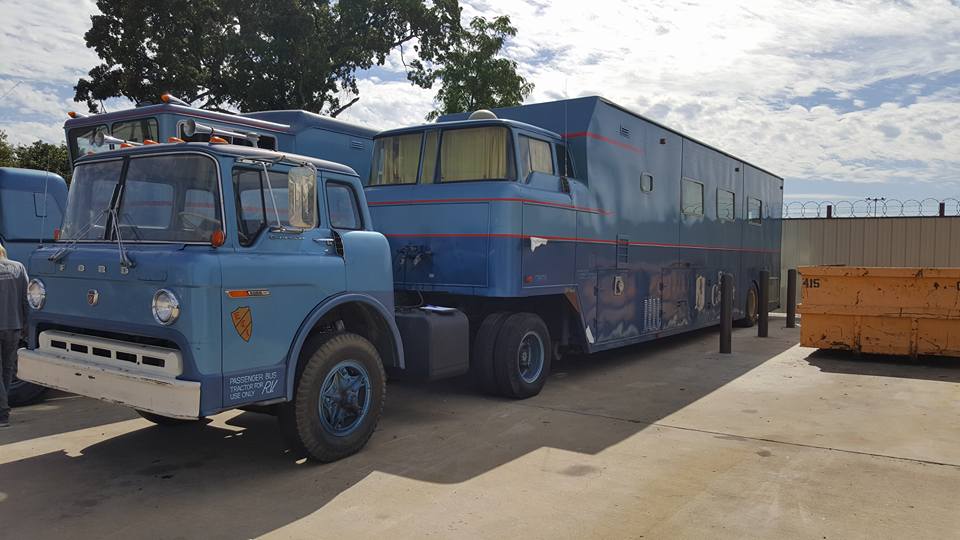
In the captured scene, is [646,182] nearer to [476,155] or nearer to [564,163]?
[564,163]

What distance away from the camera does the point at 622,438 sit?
21.1 feet

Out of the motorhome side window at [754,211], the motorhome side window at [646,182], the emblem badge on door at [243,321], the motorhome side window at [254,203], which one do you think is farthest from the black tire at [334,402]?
the motorhome side window at [754,211]

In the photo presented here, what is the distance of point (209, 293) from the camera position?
455 cm

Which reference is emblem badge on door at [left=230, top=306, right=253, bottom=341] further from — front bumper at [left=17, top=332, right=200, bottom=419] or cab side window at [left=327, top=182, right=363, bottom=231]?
cab side window at [left=327, top=182, right=363, bottom=231]

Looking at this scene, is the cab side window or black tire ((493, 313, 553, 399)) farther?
black tire ((493, 313, 553, 399))

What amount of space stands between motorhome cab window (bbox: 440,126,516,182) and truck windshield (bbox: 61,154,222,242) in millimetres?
3437

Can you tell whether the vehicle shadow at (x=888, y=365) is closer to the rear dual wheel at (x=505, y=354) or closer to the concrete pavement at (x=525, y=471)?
the concrete pavement at (x=525, y=471)

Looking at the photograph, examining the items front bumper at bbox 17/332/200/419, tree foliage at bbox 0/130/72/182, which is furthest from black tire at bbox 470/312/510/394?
tree foliage at bbox 0/130/72/182

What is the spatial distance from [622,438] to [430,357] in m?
1.95

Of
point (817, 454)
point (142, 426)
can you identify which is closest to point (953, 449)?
point (817, 454)

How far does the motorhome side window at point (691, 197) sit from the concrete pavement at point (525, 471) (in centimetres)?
390

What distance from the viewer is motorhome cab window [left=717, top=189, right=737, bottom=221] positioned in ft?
42.6

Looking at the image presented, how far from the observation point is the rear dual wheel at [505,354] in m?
7.72

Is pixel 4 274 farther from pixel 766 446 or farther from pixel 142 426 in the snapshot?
pixel 766 446
